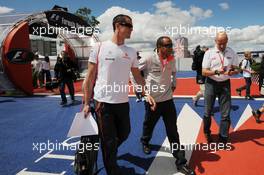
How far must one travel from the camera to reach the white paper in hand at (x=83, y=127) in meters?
3.18

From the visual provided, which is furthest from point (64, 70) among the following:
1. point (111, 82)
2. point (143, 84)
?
point (111, 82)

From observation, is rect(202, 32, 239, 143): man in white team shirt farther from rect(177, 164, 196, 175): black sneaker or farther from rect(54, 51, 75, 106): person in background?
rect(54, 51, 75, 106): person in background

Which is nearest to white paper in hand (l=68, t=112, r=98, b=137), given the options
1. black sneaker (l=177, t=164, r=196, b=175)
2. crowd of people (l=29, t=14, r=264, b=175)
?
crowd of people (l=29, t=14, r=264, b=175)

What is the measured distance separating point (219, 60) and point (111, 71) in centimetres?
239

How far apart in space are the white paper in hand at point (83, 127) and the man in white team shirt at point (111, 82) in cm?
7

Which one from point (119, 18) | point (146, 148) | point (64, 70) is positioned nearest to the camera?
point (119, 18)

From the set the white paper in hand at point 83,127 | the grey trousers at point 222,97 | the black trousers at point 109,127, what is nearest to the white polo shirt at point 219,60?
the grey trousers at point 222,97

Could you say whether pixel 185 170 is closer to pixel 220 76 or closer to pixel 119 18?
pixel 220 76

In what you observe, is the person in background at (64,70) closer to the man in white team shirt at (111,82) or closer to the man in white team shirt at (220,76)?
the man in white team shirt at (220,76)

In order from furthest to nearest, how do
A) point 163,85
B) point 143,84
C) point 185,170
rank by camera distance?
point 163,85
point 185,170
point 143,84

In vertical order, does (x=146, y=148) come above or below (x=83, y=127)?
below

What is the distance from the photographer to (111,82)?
10.2 feet

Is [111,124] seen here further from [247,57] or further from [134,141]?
[247,57]

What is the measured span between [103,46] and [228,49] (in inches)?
104
